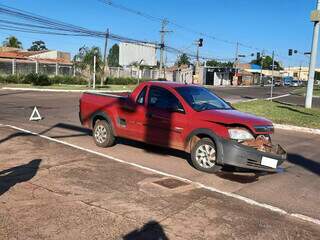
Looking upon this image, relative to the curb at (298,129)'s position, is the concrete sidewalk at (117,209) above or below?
above

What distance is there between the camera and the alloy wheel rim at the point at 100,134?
33.8 ft

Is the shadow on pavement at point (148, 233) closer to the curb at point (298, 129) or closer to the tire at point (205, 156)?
the tire at point (205, 156)

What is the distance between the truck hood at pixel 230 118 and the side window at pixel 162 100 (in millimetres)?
620

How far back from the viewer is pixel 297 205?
21.8ft

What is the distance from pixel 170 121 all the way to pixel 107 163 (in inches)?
58.2

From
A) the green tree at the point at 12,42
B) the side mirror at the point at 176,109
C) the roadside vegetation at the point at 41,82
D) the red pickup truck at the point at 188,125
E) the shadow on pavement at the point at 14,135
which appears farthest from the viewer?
the green tree at the point at 12,42

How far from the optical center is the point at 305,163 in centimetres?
998

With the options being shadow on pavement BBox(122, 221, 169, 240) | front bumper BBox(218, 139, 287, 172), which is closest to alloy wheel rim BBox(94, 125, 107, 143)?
front bumper BBox(218, 139, 287, 172)

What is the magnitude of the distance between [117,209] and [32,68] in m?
Result: 45.5

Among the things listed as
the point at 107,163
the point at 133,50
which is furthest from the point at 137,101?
the point at 133,50

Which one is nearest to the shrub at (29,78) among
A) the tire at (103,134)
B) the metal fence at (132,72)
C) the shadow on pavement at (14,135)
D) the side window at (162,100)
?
the metal fence at (132,72)

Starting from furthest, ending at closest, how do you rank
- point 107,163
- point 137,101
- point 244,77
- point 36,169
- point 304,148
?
1. point 244,77
2. point 304,148
3. point 137,101
4. point 107,163
5. point 36,169

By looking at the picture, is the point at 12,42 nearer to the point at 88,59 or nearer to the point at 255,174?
the point at 88,59

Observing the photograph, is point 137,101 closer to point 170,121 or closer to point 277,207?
point 170,121
